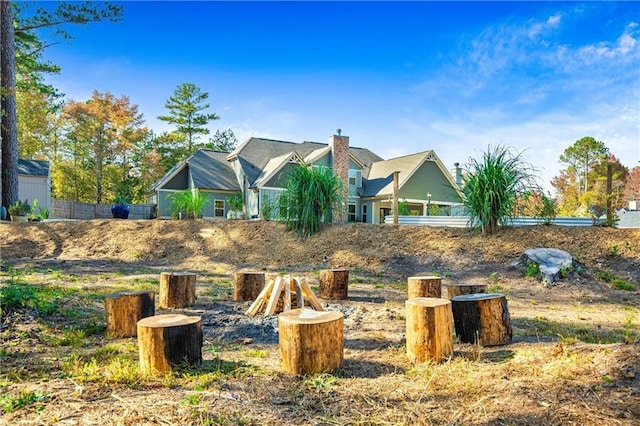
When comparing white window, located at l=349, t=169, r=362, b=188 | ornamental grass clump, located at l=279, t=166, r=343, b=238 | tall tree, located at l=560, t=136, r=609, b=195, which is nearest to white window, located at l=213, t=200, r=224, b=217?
→ white window, located at l=349, t=169, r=362, b=188

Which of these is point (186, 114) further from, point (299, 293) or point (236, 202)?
point (299, 293)

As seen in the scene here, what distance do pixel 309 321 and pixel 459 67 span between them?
11917 mm

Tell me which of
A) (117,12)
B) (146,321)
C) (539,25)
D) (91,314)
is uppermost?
(117,12)

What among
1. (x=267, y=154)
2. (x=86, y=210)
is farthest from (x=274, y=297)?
(x=86, y=210)

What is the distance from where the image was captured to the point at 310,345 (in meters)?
3.00

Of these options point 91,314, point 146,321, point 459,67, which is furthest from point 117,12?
point 146,321

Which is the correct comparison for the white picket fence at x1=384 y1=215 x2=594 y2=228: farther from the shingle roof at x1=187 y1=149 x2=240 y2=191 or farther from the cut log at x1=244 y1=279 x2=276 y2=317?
the shingle roof at x1=187 y1=149 x2=240 y2=191

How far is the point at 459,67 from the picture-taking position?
12508 mm

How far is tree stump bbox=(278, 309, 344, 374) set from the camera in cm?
300

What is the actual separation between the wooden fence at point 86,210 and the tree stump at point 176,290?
18193mm

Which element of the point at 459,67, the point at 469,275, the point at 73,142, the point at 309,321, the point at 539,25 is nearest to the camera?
the point at 309,321

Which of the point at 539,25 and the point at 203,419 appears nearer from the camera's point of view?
the point at 203,419

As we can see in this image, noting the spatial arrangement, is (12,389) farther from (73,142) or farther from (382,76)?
(73,142)

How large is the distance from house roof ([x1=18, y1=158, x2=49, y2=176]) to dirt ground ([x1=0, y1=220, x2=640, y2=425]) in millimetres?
13896
